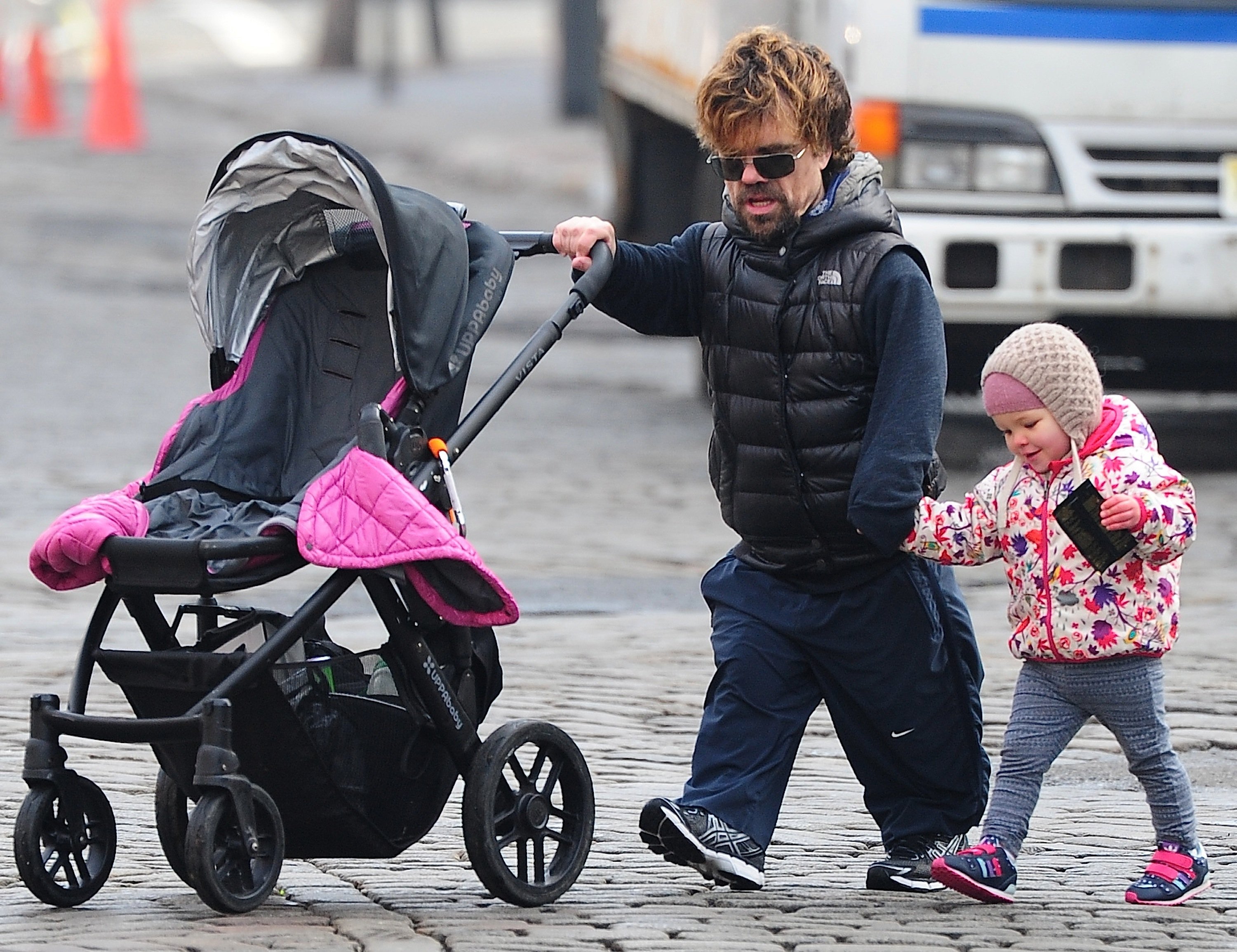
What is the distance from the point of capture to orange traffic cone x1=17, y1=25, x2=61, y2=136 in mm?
26328

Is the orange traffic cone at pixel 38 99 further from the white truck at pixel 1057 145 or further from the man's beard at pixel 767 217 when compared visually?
the man's beard at pixel 767 217

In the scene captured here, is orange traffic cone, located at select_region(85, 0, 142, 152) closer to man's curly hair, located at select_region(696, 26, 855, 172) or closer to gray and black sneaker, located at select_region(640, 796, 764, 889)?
man's curly hair, located at select_region(696, 26, 855, 172)

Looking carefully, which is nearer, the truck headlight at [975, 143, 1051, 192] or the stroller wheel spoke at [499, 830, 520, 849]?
the stroller wheel spoke at [499, 830, 520, 849]

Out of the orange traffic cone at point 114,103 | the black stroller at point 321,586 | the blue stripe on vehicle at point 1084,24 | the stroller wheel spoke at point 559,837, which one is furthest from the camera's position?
the orange traffic cone at point 114,103

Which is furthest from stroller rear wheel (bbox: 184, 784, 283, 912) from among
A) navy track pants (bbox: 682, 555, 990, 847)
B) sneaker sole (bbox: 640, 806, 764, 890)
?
navy track pants (bbox: 682, 555, 990, 847)

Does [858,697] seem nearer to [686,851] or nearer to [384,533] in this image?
[686,851]

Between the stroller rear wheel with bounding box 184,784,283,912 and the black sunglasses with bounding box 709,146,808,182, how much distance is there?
59.2 inches

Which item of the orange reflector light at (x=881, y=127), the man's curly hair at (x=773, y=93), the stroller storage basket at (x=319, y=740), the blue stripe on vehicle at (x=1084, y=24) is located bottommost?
the stroller storage basket at (x=319, y=740)

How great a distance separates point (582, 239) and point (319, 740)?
1208 millimetres

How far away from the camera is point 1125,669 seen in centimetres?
460

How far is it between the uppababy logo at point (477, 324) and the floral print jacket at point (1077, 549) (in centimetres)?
91

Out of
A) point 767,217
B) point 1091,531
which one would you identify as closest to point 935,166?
point 767,217

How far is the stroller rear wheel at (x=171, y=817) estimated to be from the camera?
Result: 462 centimetres

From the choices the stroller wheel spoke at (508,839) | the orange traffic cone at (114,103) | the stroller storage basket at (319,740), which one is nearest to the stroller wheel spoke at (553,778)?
the stroller wheel spoke at (508,839)
